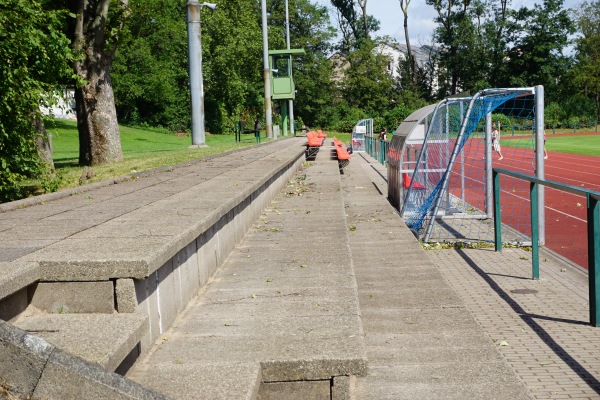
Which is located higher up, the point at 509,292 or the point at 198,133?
the point at 198,133

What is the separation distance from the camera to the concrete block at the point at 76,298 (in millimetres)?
3553

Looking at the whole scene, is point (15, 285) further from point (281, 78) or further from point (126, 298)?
point (281, 78)

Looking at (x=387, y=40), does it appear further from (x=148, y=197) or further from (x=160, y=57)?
(x=148, y=197)

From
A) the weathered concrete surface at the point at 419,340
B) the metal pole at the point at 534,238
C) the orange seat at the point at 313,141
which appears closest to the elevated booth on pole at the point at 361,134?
the orange seat at the point at 313,141

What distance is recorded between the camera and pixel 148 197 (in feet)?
25.1

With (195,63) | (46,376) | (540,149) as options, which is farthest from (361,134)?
(46,376)

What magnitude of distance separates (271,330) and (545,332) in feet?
12.2

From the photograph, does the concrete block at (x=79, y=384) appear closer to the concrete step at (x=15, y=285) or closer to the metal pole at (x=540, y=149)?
the concrete step at (x=15, y=285)

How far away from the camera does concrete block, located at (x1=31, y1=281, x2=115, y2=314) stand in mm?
3553

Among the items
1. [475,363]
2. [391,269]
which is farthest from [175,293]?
[391,269]

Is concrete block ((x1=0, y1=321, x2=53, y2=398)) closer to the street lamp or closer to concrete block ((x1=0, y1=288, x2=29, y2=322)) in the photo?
concrete block ((x1=0, y1=288, x2=29, y2=322))

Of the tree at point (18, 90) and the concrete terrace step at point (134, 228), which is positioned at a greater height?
the tree at point (18, 90)

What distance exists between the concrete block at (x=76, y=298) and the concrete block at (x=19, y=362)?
3.02 feet

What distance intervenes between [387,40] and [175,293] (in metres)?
86.2
